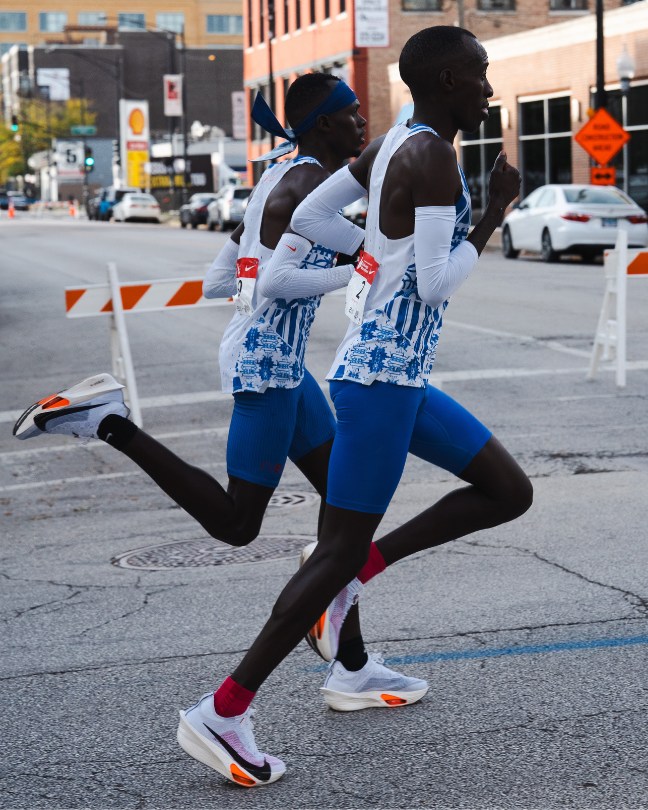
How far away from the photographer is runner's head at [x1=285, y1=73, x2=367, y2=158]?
4727 mm

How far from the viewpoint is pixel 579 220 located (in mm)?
28531

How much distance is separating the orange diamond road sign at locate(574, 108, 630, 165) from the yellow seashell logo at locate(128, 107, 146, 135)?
71621 millimetres

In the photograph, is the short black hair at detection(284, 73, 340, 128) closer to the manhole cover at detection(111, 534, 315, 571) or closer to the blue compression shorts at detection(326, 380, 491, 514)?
the blue compression shorts at detection(326, 380, 491, 514)

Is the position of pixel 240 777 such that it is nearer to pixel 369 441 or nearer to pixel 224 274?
pixel 369 441

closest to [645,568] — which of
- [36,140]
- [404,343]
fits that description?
[404,343]

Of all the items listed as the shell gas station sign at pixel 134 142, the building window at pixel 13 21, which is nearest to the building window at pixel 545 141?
the shell gas station sign at pixel 134 142

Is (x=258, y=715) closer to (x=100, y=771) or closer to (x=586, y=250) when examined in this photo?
(x=100, y=771)

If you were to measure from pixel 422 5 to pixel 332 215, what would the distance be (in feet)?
174

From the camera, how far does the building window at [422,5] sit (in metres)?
55.0

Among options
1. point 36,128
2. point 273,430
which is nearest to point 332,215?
point 273,430

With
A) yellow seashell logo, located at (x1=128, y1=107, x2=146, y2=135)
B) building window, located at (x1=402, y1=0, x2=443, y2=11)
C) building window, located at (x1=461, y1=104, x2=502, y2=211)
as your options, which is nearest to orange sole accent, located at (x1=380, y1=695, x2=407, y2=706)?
building window, located at (x1=461, y1=104, x2=502, y2=211)

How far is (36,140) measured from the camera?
12144 centimetres

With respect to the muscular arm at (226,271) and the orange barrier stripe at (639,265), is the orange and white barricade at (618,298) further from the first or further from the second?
the muscular arm at (226,271)

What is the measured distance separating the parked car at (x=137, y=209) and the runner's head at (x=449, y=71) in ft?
221
